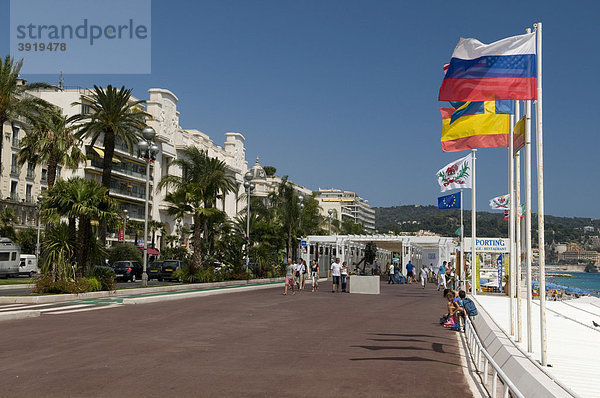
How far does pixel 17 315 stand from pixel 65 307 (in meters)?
3.22

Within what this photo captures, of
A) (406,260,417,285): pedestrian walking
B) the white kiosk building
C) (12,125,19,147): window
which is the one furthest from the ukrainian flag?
(12,125,19,147): window

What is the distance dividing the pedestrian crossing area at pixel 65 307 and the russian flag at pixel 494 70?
42.6ft

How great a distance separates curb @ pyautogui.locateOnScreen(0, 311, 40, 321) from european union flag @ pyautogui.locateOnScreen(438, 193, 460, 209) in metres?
21.6

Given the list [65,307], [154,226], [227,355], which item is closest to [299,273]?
[65,307]

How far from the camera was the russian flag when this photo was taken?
395 inches

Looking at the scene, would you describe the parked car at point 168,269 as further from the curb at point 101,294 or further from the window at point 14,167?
the window at point 14,167

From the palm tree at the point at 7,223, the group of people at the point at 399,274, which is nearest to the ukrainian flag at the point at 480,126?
the group of people at the point at 399,274

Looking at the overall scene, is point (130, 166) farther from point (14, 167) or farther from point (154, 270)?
point (154, 270)

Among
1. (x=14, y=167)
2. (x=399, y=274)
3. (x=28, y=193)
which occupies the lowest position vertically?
(x=399, y=274)

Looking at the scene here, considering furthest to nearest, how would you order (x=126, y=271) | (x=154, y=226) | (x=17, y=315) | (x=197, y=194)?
1. (x=154, y=226)
2. (x=126, y=271)
3. (x=197, y=194)
4. (x=17, y=315)

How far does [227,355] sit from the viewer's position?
10633 mm

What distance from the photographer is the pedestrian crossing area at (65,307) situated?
719 inches

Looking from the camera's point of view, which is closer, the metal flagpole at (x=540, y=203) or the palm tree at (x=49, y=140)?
the metal flagpole at (x=540, y=203)

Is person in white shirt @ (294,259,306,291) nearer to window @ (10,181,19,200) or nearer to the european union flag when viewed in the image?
the european union flag
